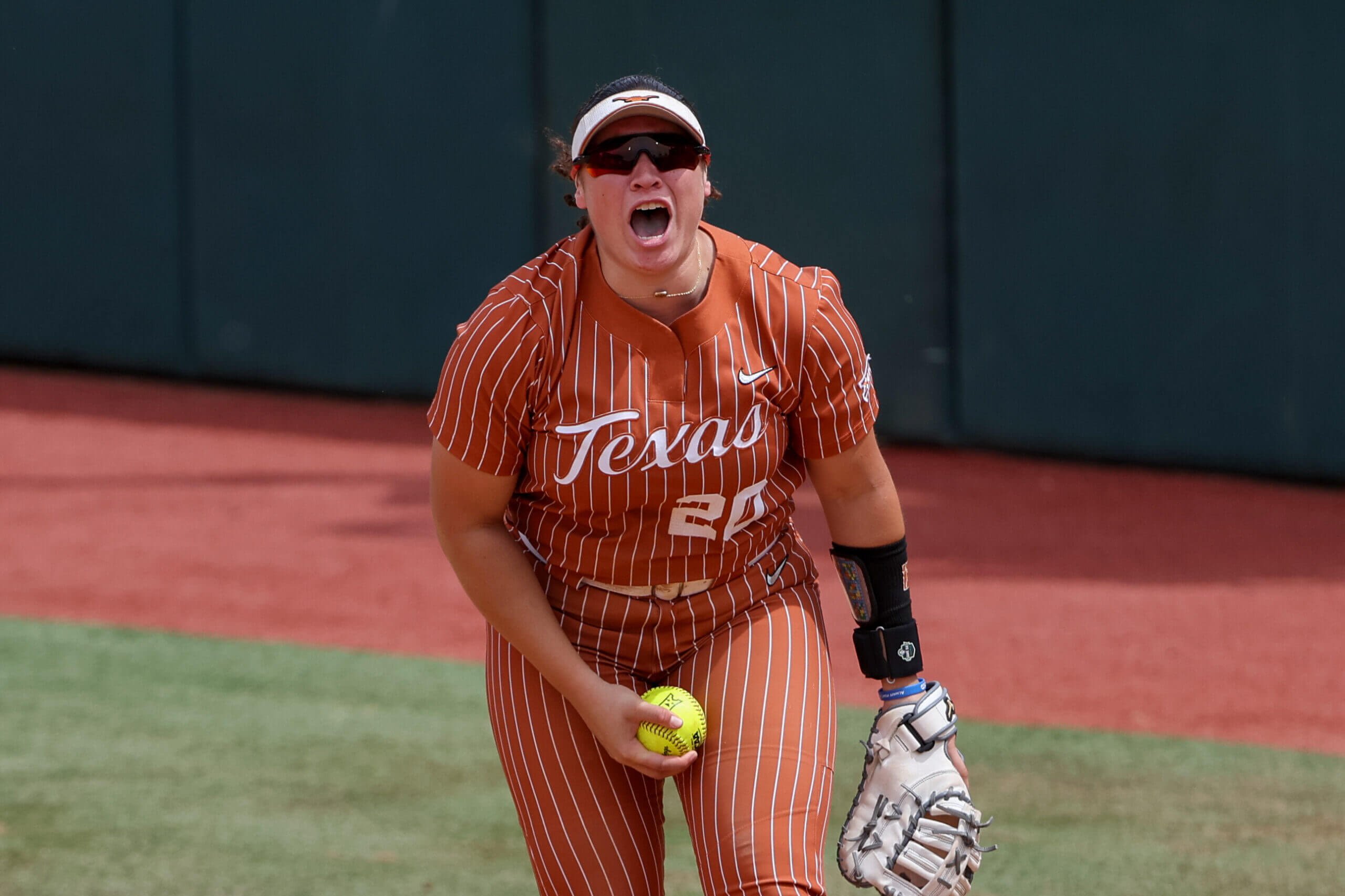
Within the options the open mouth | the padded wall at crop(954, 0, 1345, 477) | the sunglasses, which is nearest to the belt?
the open mouth

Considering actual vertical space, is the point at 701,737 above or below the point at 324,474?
above

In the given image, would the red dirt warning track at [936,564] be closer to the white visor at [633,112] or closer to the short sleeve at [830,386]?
the short sleeve at [830,386]

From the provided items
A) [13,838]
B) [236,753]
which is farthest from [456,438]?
[236,753]

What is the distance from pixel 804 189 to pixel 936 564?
3.82 m

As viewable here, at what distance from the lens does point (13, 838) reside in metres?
5.21

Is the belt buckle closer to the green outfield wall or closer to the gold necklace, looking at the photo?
the gold necklace

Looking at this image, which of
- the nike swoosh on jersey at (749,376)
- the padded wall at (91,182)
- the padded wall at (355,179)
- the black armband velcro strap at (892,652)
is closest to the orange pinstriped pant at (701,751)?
the black armband velcro strap at (892,652)

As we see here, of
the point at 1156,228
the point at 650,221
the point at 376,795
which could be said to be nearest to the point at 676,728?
the point at 650,221

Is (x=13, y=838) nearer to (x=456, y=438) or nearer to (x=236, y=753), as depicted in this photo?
(x=236, y=753)

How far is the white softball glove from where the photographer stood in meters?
3.40

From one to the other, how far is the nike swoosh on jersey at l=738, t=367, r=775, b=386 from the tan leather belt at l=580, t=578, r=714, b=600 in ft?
1.27

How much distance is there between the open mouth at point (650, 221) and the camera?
10.8ft

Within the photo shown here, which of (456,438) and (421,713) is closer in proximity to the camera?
(456,438)

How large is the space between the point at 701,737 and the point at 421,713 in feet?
11.6
